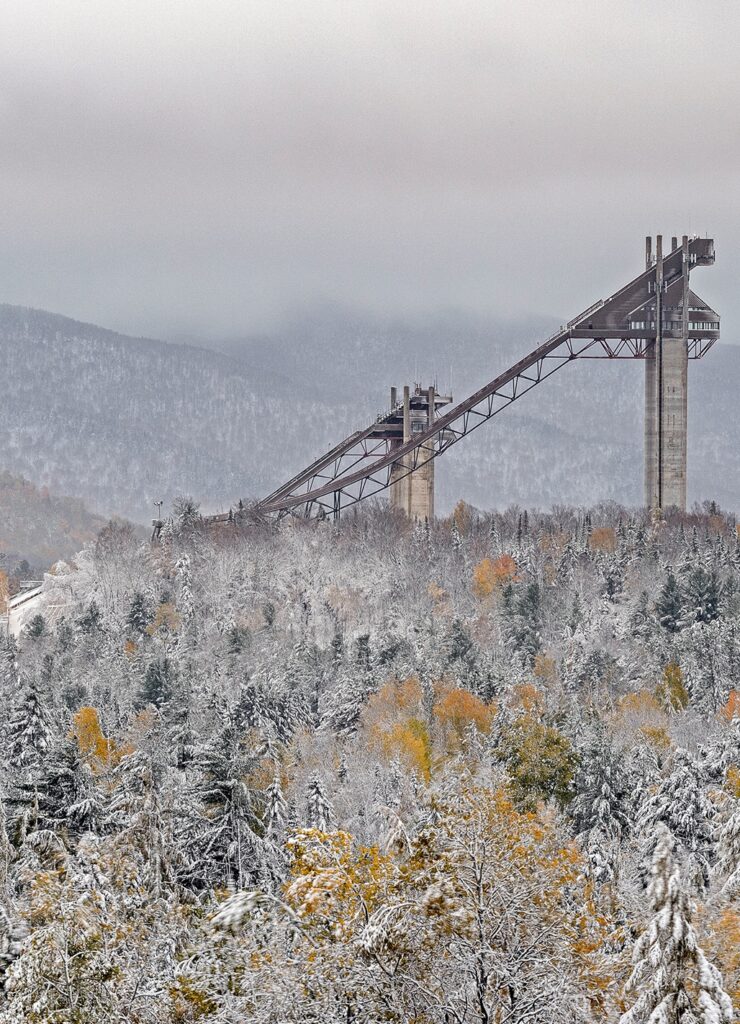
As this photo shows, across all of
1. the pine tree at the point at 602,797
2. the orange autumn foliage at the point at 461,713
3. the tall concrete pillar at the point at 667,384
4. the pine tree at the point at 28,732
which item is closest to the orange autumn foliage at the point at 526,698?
the orange autumn foliage at the point at 461,713

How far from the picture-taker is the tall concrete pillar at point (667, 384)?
94.1 m

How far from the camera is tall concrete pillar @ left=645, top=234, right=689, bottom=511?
9412 centimetres

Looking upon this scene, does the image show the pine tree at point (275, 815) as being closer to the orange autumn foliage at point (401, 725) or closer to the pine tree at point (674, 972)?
the orange autumn foliage at point (401, 725)

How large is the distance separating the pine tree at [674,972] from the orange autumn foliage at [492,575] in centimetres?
7894

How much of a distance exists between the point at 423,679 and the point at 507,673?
5134 mm

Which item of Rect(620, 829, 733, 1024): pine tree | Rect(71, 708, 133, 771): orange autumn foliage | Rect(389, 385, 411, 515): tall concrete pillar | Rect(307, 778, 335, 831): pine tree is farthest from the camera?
Rect(389, 385, 411, 515): tall concrete pillar

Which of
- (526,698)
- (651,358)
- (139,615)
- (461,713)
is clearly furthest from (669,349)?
(139,615)

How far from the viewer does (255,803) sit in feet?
136

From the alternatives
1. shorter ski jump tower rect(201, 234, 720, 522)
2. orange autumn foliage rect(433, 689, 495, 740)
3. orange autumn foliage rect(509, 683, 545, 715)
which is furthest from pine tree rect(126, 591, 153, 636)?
orange autumn foliage rect(509, 683, 545, 715)

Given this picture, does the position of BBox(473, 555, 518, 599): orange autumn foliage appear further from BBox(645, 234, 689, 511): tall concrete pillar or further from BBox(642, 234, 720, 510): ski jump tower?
BBox(645, 234, 689, 511): tall concrete pillar

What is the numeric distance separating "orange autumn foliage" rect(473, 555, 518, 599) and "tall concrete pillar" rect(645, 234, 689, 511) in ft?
35.7

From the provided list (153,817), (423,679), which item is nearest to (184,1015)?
(153,817)

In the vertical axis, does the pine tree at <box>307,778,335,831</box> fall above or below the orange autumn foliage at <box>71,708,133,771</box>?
above

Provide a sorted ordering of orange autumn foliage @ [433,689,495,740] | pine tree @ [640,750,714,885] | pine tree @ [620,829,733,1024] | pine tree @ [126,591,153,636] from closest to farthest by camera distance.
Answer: pine tree @ [620,829,733,1024] → pine tree @ [640,750,714,885] → orange autumn foliage @ [433,689,495,740] → pine tree @ [126,591,153,636]
